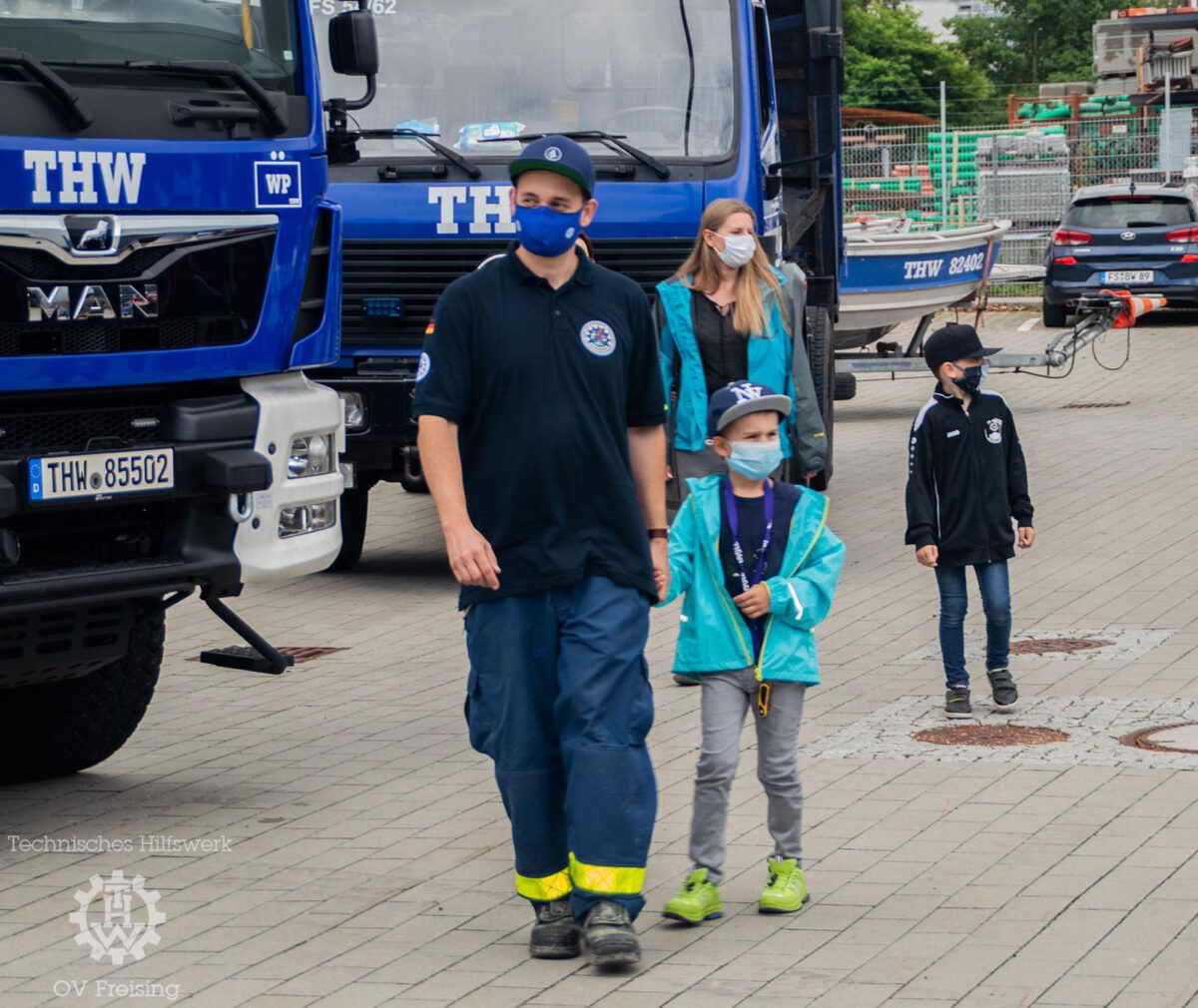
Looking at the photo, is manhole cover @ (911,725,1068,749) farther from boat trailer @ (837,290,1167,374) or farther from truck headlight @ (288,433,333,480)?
boat trailer @ (837,290,1167,374)

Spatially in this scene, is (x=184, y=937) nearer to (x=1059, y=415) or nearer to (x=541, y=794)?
(x=541, y=794)

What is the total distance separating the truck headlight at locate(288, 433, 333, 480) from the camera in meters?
7.21

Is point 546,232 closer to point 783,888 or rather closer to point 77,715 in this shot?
point 783,888

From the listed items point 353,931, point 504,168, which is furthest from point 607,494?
point 504,168

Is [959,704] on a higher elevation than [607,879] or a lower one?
lower

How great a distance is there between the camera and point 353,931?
571 cm

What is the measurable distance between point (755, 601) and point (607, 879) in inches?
33.1

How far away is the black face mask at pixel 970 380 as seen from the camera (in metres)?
8.23

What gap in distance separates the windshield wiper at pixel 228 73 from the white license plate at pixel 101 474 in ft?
3.91

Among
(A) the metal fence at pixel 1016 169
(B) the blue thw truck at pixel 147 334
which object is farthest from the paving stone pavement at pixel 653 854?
(A) the metal fence at pixel 1016 169

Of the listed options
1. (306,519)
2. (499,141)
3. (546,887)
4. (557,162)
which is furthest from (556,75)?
(546,887)

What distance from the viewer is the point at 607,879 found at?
5.36m

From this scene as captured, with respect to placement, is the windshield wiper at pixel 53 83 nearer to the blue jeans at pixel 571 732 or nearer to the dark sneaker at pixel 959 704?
the blue jeans at pixel 571 732

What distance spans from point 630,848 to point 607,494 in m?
0.87
